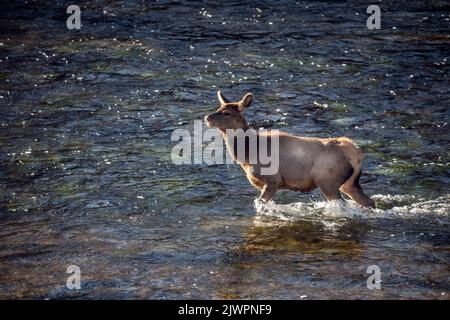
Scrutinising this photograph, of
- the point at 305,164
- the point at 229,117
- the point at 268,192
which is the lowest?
the point at 268,192

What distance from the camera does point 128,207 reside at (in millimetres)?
12586

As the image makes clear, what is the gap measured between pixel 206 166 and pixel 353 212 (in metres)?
3.20

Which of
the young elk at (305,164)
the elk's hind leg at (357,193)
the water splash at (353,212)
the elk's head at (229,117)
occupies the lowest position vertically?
the water splash at (353,212)

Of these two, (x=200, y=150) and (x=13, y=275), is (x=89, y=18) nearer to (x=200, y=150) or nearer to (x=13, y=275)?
(x=200, y=150)

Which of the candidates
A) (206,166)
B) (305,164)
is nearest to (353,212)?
(305,164)

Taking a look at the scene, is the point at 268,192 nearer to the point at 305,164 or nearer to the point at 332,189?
the point at 305,164

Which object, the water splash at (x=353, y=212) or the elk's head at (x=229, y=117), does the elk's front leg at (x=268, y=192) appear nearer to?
the water splash at (x=353, y=212)

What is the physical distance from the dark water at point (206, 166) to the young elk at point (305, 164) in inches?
→ 14.0

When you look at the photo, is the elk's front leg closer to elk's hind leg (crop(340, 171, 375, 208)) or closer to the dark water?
the dark water

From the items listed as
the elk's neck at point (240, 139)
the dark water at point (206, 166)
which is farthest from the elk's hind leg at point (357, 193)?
the elk's neck at point (240, 139)

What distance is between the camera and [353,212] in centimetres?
Answer: 1213

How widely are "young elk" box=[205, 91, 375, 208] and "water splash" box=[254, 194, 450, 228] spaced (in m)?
0.15

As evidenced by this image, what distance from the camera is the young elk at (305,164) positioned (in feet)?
39.3

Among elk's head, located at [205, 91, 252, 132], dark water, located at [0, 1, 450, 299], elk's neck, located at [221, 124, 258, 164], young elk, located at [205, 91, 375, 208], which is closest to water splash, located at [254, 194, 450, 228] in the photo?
dark water, located at [0, 1, 450, 299]
